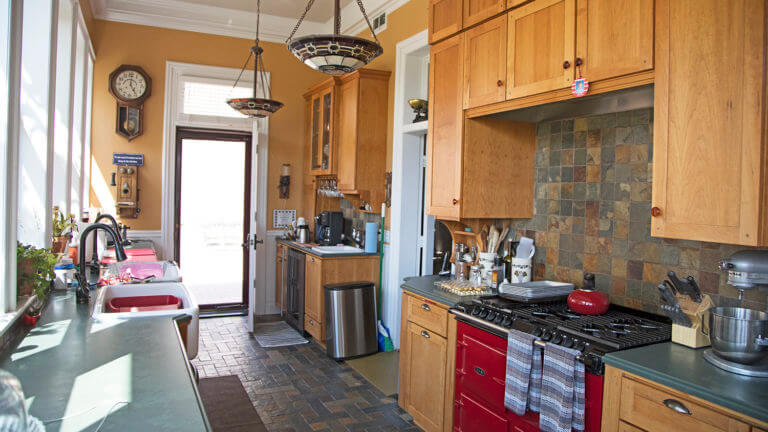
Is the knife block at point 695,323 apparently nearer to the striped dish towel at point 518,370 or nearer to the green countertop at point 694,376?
the green countertop at point 694,376

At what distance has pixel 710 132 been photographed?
1945mm

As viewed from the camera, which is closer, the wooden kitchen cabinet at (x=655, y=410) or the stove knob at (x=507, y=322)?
the wooden kitchen cabinet at (x=655, y=410)

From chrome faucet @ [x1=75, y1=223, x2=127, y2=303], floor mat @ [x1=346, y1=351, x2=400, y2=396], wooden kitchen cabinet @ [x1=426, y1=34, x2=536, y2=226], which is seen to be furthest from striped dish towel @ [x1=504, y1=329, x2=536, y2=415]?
chrome faucet @ [x1=75, y1=223, x2=127, y2=303]

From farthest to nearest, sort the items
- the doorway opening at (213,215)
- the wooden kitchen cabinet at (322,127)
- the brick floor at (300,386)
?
the doorway opening at (213,215) < the wooden kitchen cabinet at (322,127) < the brick floor at (300,386)

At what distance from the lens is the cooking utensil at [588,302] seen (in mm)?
2627

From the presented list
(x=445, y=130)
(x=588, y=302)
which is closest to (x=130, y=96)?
(x=445, y=130)

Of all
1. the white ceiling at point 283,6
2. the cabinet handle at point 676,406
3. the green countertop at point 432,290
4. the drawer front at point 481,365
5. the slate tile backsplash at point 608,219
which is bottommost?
the drawer front at point 481,365

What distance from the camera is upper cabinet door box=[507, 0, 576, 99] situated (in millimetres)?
2533

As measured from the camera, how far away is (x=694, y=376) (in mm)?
1815

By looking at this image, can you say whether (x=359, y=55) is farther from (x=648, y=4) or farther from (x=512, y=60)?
(x=648, y=4)

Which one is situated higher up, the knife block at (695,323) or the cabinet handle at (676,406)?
the knife block at (695,323)

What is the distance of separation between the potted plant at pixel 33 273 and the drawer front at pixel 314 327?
2814 mm

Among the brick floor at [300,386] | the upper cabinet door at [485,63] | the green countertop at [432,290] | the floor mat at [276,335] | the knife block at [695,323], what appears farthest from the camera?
the floor mat at [276,335]

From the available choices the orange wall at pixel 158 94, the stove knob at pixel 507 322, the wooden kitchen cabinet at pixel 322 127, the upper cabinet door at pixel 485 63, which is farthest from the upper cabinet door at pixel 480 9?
the orange wall at pixel 158 94
